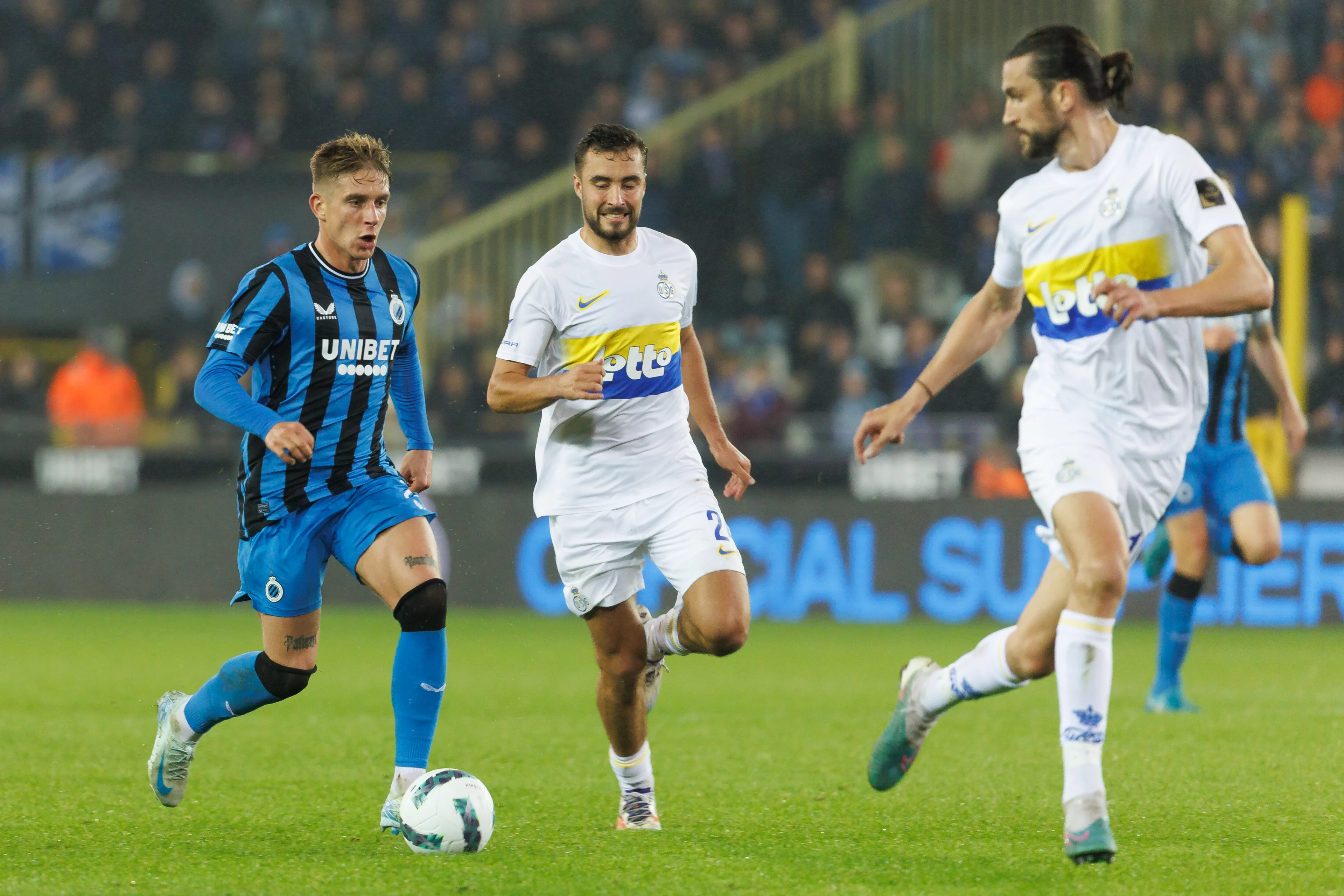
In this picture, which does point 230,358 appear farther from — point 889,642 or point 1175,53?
point 1175,53

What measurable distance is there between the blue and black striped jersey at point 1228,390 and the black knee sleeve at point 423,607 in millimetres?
4023

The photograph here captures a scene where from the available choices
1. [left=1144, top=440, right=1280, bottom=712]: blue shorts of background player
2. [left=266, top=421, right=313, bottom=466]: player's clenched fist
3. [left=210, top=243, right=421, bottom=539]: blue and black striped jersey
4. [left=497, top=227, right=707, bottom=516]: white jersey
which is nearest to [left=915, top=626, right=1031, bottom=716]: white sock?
[left=497, top=227, right=707, bottom=516]: white jersey

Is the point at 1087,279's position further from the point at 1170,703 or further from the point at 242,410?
the point at 1170,703

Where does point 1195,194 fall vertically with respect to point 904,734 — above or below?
above

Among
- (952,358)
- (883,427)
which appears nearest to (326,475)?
(883,427)

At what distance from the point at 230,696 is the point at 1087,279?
280cm

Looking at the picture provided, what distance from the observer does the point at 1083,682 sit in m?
4.23

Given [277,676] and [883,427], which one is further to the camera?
[277,676]

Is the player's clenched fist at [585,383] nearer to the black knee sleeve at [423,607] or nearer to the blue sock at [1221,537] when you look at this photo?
the black knee sleeve at [423,607]

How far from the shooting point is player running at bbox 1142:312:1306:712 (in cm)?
731

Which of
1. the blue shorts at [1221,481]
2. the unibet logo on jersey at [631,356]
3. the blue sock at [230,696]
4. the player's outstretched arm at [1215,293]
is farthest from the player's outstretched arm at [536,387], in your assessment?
the blue shorts at [1221,481]

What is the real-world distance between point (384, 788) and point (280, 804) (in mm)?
419

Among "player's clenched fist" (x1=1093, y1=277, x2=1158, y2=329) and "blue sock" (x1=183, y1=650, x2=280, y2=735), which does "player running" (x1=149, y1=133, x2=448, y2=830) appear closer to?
"blue sock" (x1=183, y1=650, x2=280, y2=735)

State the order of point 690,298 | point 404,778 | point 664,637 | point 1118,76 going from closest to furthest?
point 1118,76
point 404,778
point 664,637
point 690,298
